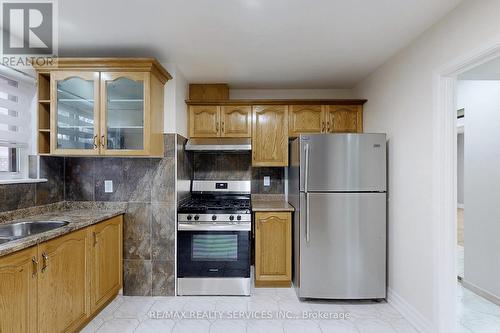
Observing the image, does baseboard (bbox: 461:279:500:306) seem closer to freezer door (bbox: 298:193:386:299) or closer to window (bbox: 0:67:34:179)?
freezer door (bbox: 298:193:386:299)

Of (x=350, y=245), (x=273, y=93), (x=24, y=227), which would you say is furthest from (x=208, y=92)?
(x=350, y=245)

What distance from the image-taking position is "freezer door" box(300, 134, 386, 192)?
8.64 feet

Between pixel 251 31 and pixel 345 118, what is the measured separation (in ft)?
5.92

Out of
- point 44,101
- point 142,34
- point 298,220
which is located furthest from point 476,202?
point 44,101

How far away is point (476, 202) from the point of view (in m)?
2.90

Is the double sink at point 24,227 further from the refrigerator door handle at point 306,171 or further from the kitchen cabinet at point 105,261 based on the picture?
the refrigerator door handle at point 306,171

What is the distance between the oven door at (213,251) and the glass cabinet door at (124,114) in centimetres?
96

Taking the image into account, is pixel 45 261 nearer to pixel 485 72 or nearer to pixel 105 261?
pixel 105 261

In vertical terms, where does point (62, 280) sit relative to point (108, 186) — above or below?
below

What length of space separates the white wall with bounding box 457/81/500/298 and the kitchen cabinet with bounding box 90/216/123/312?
3691mm

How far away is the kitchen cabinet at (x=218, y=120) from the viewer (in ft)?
11.3

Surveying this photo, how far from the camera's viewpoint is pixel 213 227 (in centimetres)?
282

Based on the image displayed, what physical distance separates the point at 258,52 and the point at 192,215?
1740 mm

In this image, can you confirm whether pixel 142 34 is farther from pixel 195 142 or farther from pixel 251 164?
pixel 251 164
